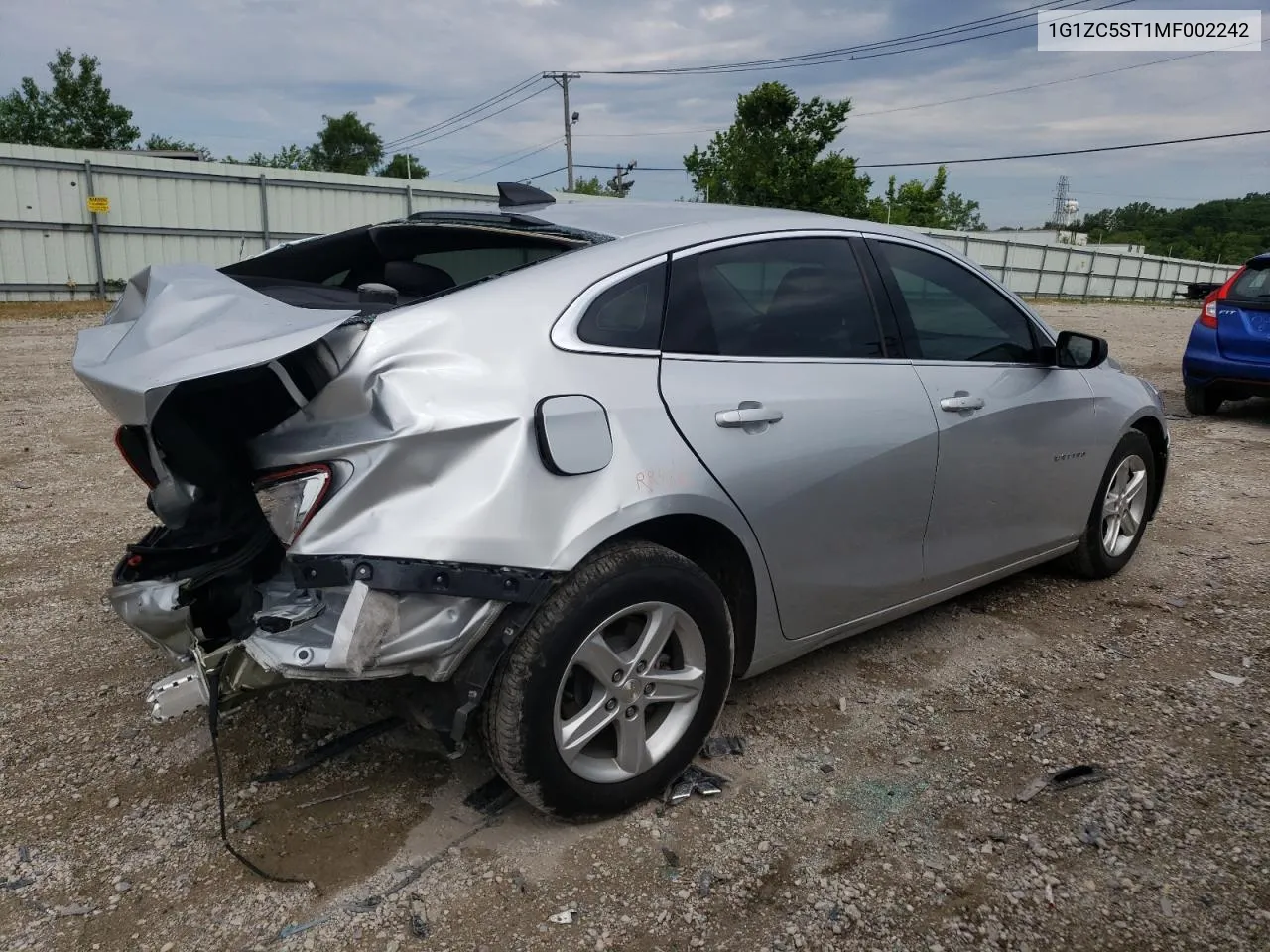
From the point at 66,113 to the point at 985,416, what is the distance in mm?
44050

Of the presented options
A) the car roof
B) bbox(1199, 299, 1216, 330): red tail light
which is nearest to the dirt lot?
the car roof

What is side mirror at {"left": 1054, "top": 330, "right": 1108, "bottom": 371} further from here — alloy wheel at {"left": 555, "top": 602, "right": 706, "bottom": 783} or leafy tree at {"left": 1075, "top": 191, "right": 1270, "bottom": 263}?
leafy tree at {"left": 1075, "top": 191, "right": 1270, "bottom": 263}

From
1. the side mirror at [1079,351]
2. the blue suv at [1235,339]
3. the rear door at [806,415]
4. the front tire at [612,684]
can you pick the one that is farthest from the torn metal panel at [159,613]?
the blue suv at [1235,339]

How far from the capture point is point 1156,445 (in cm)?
467

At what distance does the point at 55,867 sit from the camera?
240 centimetres

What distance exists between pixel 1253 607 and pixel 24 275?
746 inches

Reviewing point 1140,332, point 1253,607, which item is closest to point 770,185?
point 1140,332

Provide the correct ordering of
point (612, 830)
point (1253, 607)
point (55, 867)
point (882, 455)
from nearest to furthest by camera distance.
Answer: point (55, 867)
point (612, 830)
point (882, 455)
point (1253, 607)

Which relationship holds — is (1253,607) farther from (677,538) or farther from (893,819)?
(677,538)

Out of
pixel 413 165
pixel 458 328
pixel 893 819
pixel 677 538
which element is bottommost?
pixel 893 819

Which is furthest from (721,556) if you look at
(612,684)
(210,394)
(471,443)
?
(210,394)

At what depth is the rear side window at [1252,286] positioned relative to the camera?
8.26 metres

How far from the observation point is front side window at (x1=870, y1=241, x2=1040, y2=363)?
3377 mm

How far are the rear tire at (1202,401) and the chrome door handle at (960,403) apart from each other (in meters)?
6.94
